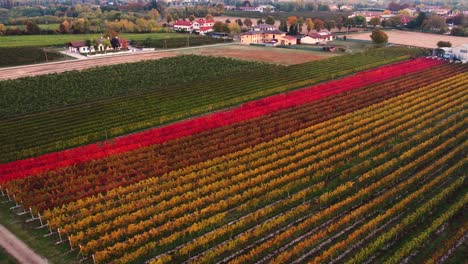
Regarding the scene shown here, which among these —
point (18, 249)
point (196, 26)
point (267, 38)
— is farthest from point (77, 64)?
point (196, 26)

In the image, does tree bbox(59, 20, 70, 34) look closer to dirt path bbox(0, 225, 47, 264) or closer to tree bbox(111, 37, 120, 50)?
tree bbox(111, 37, 120, 50)

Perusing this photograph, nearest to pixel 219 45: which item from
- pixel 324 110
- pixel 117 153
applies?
pixel 324 110

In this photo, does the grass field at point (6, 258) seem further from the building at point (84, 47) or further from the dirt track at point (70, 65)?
the building at point (84, 47)

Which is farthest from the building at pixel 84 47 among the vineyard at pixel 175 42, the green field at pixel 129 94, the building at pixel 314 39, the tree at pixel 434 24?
the tree at pixel 434 24

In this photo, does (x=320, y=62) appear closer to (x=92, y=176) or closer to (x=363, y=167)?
(x=363, y=167)

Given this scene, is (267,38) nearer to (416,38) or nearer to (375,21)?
(416,38)
